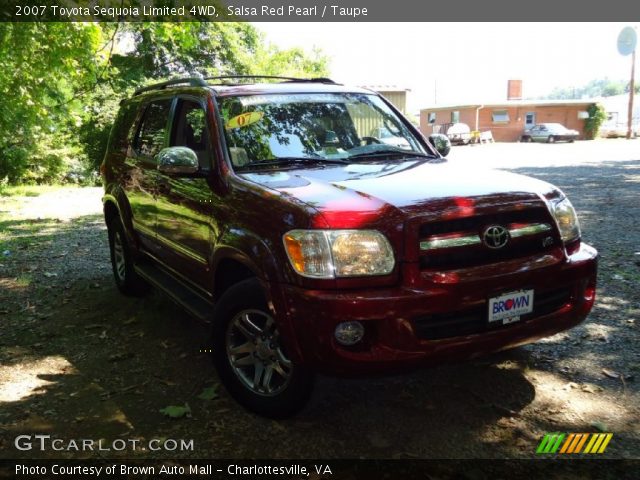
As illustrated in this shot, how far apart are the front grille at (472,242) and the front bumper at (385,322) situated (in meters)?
0.10

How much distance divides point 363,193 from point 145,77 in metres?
23.4

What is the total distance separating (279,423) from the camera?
3.32 metres

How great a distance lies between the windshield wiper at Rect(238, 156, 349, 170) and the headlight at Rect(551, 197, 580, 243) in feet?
4.57

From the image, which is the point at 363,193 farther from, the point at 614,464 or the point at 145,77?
the point at 145,77

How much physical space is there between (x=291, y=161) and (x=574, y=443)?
7.76 feet

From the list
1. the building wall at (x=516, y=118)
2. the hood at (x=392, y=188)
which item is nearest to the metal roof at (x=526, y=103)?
the building wall at (x=516, y=118)

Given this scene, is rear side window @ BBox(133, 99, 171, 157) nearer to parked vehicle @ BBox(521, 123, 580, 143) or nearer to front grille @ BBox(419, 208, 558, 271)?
front grille @ BBox(419, 208, 558, 271)

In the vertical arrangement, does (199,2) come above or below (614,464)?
above

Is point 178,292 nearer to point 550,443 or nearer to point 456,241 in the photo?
point 456,241

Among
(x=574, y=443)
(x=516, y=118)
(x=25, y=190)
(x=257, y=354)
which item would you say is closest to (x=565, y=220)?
(x=574, y=443)

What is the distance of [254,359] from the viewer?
3.36 meters

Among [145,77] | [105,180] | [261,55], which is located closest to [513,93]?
[261,55]

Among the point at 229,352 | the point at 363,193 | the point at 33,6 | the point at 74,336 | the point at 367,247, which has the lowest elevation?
the point at 74,336
